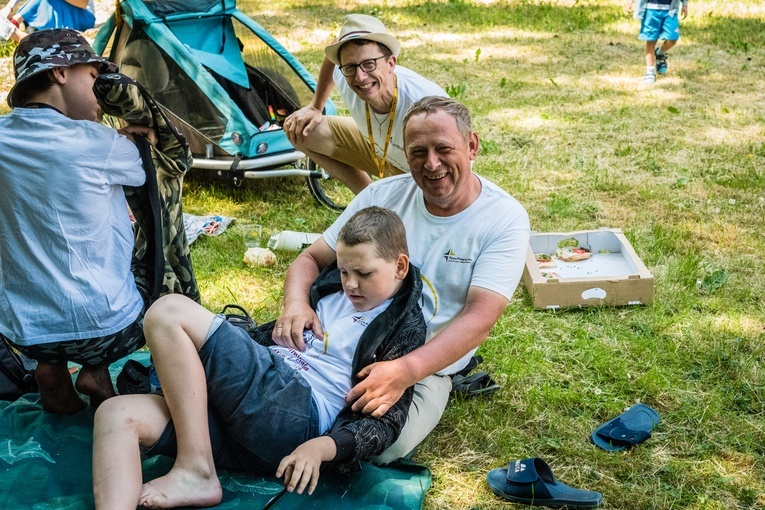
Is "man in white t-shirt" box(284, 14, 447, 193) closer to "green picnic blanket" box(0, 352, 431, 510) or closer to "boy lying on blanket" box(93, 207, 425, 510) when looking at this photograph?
"boy lying on blanket" box(93, 207, 425, 510)

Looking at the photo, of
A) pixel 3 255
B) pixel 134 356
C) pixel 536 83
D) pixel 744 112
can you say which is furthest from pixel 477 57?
pixel 3 255

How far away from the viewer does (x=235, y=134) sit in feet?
16.1

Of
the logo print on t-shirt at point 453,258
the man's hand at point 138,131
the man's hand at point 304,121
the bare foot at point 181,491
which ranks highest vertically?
the man's hand at point 138,131

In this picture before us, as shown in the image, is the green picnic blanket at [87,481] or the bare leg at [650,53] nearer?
the green picnic blanket at [87,481]

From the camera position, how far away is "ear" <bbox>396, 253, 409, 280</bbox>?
261 centimetres

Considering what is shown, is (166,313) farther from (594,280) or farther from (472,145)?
(594,280)

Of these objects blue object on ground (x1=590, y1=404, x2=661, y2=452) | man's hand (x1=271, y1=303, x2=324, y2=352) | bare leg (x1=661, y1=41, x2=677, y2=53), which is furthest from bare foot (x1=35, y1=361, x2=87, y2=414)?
bare leg (x1=661, y1=41, x2=677, y2=53)

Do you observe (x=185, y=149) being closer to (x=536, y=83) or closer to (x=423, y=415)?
(x=423, y=415)

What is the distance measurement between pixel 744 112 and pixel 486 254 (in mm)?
5227

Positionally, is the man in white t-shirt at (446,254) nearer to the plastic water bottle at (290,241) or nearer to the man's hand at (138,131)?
the man's hand at (138,131)

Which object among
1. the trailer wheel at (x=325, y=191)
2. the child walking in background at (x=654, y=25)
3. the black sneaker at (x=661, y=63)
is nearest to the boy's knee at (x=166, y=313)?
the trailer wheel at (x=325, y=191)

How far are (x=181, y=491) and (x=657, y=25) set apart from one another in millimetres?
7236

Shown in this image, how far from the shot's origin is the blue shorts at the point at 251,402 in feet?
7.74

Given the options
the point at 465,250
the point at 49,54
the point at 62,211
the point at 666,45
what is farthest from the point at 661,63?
the point at 62,211
